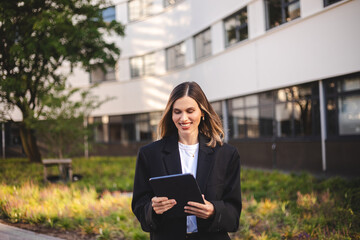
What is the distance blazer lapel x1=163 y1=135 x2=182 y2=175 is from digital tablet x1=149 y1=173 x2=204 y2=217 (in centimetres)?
30

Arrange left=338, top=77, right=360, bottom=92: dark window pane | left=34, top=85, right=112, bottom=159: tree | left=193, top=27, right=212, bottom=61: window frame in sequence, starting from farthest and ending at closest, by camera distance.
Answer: left=193, top=27, right=212, bottom=61: window frame, left=34, top=85, right=112, bottom=159: tree, left=338, top=77, right=360, bottom=92: dark window pane

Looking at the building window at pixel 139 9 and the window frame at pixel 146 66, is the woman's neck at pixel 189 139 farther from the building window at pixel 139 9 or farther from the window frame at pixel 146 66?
the building window at pixel 139 9

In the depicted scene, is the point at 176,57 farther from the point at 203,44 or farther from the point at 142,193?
the point at 142,193

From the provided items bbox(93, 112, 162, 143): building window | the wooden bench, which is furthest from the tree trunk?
bbox(93, 112, 162, 143): building window

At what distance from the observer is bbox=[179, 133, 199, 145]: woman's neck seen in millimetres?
2628

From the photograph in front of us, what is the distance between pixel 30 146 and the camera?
625 inches

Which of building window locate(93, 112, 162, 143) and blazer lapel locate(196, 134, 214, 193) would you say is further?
building window locate(93, 112, 162, 143)

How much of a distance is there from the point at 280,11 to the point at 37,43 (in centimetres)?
931

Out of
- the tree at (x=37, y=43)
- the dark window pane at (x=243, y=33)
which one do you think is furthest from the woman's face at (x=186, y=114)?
the dark window pane at (x=243, y=33)

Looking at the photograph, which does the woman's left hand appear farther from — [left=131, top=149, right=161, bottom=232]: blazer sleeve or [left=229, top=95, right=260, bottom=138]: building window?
[left=229, top=95, right=260, bottom=138]: building window

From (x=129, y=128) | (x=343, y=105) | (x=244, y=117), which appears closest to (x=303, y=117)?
(x=343, y=105)

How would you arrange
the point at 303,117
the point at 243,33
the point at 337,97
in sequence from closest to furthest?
1. the point at 337,97
2. the point at 303,117
3. the point at 243,33

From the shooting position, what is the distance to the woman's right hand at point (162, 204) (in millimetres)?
2221

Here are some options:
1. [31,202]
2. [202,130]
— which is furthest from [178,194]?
[31,202]
